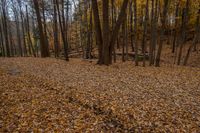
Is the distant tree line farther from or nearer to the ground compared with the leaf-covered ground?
farther from the ground

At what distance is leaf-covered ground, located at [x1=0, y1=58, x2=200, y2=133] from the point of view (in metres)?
5.29

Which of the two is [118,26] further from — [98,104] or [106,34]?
[98,104]

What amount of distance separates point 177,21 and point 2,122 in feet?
79.9

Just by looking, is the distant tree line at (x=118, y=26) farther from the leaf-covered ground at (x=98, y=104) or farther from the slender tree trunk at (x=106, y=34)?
the leaf-covered ground at (x=98, y=104)

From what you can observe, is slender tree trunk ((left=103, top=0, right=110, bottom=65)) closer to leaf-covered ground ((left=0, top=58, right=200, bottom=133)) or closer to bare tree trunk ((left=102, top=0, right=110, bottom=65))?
bare tree trunk ((left=102, top=0, right=110, bottom=65))

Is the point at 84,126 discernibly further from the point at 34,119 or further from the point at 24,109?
the point at 24,109

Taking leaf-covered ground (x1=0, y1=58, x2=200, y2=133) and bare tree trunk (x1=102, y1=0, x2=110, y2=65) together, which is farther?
bare tree trunk (x1=102, y1=0, x2=110, y2=65)

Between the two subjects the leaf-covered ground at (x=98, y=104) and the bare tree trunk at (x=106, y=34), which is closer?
the leaf-covered ground at (x=98, y=104)

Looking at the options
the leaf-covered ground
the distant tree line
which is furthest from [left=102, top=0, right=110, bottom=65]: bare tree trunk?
the leaf-covered ground

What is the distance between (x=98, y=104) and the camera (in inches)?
257

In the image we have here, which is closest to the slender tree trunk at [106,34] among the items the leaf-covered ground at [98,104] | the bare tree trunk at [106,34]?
the bare tree trunk at [106,34]

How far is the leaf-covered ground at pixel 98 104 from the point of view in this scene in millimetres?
5293

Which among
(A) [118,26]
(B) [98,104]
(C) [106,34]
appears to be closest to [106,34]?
(C) [106,34]

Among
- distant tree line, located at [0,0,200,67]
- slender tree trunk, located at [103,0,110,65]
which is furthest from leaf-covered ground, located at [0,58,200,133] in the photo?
distant tree line, located at [0,0,200,67]
